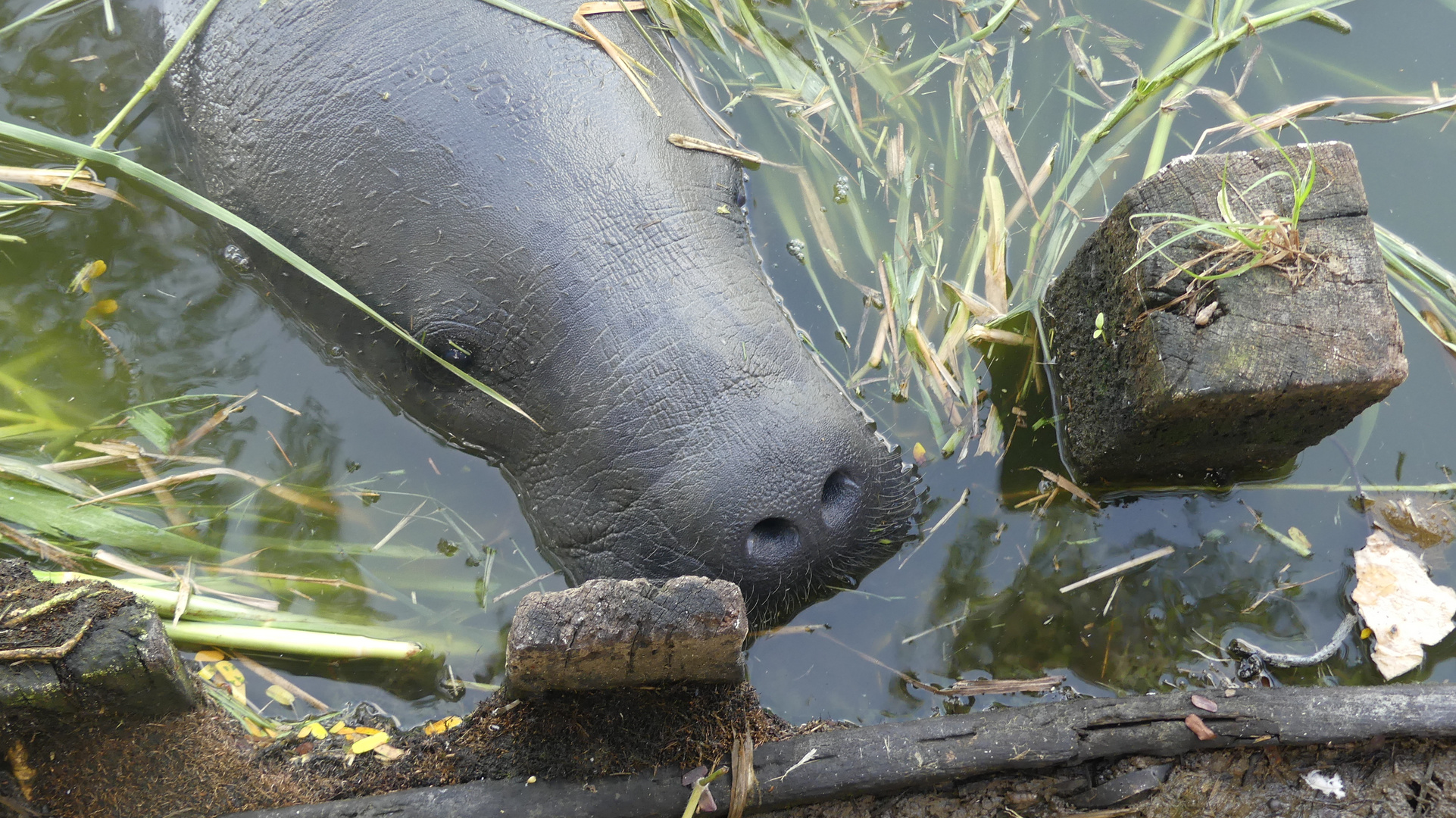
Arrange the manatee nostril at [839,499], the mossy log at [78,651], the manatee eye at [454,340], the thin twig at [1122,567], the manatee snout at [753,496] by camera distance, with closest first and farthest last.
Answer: the mossy log at [78,651] < the manatee snout at [753,496] < the manatee nostril at [839,499] < the manatee eye at [454,340] < the thin twig at [1122,567]

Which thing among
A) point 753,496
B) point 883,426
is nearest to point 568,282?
point 753,496

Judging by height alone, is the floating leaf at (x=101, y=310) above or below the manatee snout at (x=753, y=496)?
above

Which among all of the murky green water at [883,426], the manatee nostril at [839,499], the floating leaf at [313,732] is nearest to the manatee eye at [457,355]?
the murky green water at [883,426]

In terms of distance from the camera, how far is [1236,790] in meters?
2.97

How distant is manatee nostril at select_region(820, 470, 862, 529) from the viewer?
2.91 metres

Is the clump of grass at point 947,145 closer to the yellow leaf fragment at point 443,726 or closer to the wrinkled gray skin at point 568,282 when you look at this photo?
the wrinkled gray skin at point 568,282

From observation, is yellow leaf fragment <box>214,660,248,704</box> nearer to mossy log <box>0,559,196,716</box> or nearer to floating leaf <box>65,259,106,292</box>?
mossy log <box>0,559,196,716</box>

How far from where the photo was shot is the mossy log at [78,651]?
2.60 meters

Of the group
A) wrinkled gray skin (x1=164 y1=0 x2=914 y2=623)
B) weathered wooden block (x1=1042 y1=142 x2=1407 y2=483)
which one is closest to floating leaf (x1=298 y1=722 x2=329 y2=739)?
wrinkled gray skin (x1=164 y1=0 x2=914 y2=623)

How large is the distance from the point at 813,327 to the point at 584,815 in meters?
2.19

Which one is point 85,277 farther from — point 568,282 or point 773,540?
point 773,540

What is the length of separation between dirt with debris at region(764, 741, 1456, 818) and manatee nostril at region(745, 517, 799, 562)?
2.93 ft

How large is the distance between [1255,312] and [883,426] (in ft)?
4.89

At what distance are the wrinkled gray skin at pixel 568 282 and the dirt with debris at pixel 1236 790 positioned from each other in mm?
830
